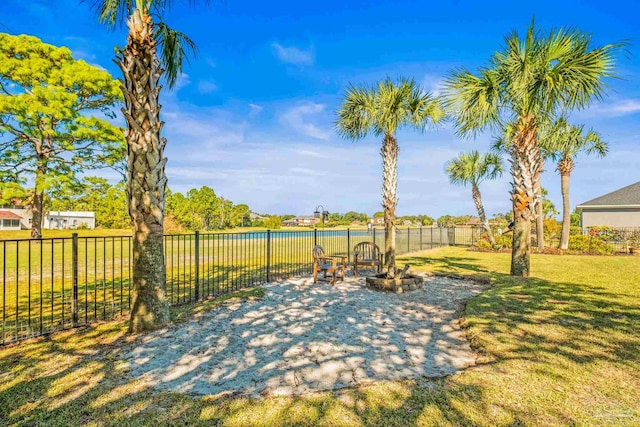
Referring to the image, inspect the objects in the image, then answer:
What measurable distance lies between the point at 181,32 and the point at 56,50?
1996 centimetres

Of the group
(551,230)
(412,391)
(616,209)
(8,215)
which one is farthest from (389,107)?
(8,215)

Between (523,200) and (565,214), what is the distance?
10.6 meters

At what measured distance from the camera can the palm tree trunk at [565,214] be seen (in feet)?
54.8

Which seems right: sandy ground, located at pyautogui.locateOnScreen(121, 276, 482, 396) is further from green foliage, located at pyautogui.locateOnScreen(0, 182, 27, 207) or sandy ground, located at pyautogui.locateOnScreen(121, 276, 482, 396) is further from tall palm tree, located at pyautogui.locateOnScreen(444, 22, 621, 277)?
green foliage, located at pyautogui.locateOnScreen(0, 182, 27, 207)

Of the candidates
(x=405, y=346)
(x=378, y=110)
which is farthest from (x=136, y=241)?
(x=378, y=110)

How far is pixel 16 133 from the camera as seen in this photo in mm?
19531

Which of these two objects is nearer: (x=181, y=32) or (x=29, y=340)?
(x=29, y=340)

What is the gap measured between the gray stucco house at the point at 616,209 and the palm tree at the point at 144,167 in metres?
31.0

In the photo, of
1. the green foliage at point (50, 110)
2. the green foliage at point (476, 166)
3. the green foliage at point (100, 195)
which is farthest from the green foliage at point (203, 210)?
the green foliage at point (476, 166)

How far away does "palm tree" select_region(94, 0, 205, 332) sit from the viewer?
475 cm

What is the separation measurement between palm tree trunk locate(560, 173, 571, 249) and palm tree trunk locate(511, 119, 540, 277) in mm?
9817

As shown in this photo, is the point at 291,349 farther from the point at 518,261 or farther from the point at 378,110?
the point at 518,261

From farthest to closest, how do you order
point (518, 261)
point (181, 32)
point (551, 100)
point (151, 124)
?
point (518, 261)
point (551, 100)
point (181, 32)
point (151, 124)

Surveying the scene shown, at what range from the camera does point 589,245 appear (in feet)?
52.1
